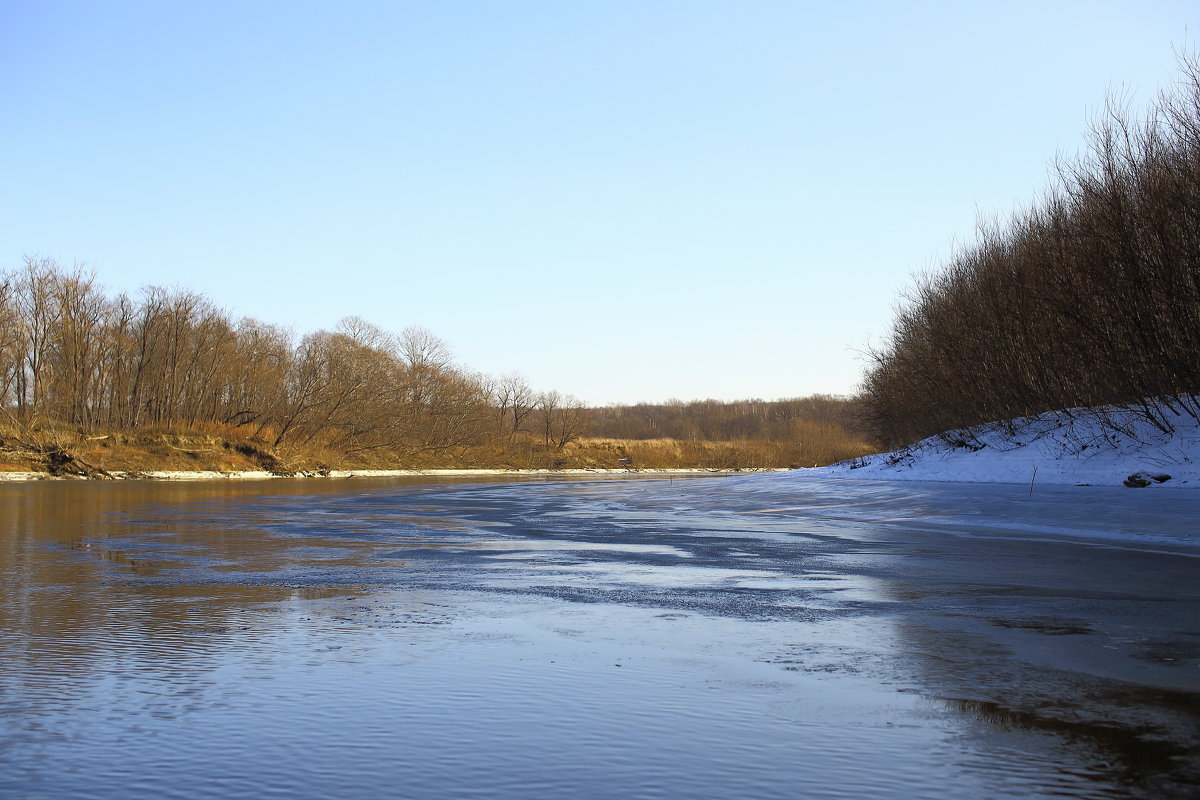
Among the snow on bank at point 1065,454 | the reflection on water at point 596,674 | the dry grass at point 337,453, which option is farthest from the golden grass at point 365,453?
the reflection on water at point 596,674

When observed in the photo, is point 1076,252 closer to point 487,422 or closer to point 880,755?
point 880,755

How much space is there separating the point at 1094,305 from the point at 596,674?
20722 mm

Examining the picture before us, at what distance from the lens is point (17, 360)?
182 feet

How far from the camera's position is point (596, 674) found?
524 centimetres

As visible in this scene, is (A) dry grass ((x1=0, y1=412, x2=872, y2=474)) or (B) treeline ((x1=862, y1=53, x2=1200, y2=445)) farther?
(A) dry grass ((x1=0, y1=412, x2=872, y2=474))

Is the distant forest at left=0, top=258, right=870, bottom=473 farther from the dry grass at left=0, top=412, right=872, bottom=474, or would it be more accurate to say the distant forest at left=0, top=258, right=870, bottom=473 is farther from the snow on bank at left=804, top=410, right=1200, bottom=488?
the snow on bank at left=804, top=410, right=1200, bottom=488

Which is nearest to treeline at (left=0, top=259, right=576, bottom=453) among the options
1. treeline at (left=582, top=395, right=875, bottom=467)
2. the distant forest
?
the distant forest

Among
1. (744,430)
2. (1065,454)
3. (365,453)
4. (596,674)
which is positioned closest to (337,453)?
(365,453)

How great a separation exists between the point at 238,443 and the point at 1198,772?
5912cm

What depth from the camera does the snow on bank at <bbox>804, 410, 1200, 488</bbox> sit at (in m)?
19.2

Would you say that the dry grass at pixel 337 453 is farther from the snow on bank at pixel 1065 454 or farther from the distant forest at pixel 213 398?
the snow on bank at pixel 1065 454

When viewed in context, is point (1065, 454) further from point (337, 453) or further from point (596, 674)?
point (337, 453)

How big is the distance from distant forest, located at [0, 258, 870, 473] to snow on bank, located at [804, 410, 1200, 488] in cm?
3934

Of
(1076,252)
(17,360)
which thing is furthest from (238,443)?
(1076,252)
